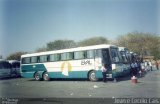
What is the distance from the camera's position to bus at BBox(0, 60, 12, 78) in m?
31.8

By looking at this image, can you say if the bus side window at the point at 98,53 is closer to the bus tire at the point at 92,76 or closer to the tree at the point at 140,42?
the bus tire at the point at 92,76

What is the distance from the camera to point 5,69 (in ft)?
106

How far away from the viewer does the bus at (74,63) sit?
20.0 m

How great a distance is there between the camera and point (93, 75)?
20.7 meters

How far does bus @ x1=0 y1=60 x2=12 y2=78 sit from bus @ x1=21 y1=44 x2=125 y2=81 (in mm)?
6770

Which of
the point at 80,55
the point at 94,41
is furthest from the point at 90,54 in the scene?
the point at 94,41

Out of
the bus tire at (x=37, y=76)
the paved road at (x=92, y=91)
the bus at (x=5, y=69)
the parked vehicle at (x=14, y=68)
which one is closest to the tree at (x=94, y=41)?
the parked vehicle at (x=14, y=68)

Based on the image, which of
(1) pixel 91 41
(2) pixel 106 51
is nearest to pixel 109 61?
(2) pixel 106 51

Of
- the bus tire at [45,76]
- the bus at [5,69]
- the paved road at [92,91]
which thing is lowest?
the paved road at [92,91]

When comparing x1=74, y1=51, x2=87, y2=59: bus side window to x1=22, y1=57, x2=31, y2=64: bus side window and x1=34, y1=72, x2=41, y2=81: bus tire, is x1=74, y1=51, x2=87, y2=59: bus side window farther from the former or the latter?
x1=22, y1=57, x2=31, y2=64: bus side window

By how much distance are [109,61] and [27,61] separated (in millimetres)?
9240

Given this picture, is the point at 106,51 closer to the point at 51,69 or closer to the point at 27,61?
the point at 51,69

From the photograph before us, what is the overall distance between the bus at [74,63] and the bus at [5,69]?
6.77 meters

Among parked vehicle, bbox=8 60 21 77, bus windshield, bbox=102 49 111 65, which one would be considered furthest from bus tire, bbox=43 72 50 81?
parked vehicle, bbox=8 60 21 77
